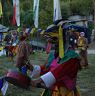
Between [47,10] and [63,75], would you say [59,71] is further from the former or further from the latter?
[47,10]

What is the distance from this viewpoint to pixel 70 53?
4.93 meters

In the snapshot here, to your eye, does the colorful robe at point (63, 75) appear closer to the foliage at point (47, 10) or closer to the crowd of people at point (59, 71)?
the crowd of people at point (59, 71)

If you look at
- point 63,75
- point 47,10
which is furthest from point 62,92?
point 47,10

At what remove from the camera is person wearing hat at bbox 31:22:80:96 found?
15.4ft

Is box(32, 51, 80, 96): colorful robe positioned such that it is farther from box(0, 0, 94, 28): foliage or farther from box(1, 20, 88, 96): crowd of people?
box(0, 0, 94, 28): foliage

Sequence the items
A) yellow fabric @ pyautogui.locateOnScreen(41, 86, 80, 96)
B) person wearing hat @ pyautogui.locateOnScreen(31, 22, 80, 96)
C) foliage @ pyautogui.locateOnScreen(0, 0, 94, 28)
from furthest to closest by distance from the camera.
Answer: foliage @ pyautogui.locateOnScreen(0, 0, 94, 28), yellow fabric @ pyautogui.locateOnScreen(41, 86, 80, 96), person wearing hat @ pyautogui.locateOnScreen(31, 22, 80, 96)

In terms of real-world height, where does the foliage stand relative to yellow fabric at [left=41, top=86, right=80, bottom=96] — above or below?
below

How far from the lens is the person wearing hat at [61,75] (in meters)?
4.68

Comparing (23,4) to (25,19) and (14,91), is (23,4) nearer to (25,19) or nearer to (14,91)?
(25,19)

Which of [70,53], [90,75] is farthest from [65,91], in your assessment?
[90,75]

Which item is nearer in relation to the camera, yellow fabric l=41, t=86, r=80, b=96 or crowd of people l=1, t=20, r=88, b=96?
crowd of people l=1, t=20, r=88, b=96

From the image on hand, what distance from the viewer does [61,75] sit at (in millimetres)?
4758

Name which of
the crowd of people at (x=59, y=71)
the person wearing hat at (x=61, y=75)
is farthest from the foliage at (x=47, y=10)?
the person wearing hat at (x=61, y=75)

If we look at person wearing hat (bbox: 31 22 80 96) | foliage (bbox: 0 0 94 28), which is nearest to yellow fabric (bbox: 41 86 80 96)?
person wearing hat (bbox: 31 22 80 96)
